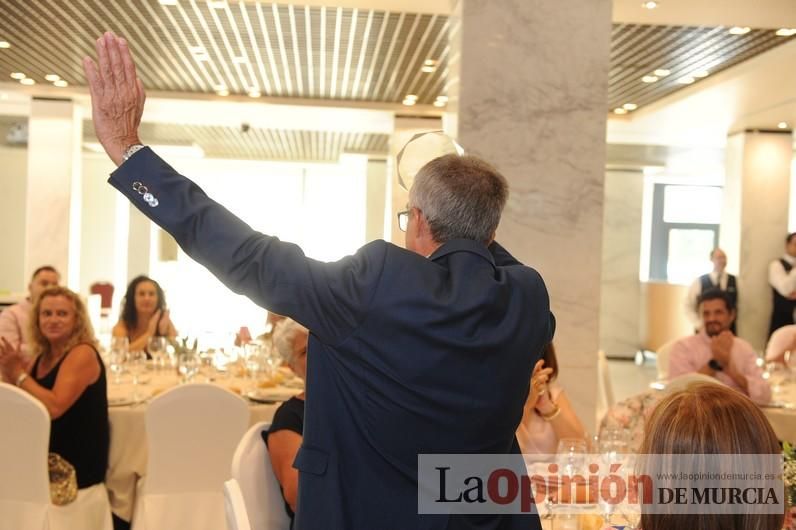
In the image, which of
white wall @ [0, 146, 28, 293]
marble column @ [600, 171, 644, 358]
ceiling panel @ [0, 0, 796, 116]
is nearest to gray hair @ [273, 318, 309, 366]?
ceiling panel @ [0, 0, 796, 116]

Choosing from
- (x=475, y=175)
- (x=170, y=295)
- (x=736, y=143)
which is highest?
(x=736, y=143)

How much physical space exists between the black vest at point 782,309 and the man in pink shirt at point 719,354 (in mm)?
6492

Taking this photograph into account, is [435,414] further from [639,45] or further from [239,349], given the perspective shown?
[639,45]

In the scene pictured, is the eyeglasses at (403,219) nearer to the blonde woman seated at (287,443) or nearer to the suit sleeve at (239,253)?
the suit sleeve at (239,253)

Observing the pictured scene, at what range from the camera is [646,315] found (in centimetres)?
1553

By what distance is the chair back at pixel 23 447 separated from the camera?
3623 millimetres

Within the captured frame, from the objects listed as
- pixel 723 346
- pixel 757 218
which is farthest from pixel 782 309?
pixel 723 346

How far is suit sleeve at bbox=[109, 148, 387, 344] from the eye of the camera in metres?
1.49

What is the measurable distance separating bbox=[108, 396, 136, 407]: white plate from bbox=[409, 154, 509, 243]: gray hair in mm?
3352

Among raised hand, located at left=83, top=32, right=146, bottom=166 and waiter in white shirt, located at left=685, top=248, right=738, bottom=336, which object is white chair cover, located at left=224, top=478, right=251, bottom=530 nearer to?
raised hand, located at left=83, top=32, right=146, bottom=166

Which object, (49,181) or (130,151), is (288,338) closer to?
(130,151)

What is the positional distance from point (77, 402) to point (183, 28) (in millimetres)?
4814

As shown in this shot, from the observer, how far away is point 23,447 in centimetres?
366

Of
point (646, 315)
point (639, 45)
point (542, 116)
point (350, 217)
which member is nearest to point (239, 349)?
point (542, 116)
